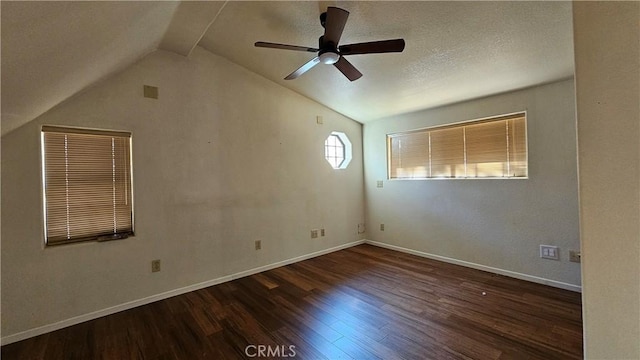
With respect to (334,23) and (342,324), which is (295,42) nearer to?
(334,23)

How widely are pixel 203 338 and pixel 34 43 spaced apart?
206cm

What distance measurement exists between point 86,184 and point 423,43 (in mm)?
3330

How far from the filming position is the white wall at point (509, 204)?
2646mm

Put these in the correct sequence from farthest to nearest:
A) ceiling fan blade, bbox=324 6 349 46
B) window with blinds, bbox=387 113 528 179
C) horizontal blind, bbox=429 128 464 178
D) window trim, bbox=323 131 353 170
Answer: window trim, bbox=323 131 353 170 < horizontal blind, bbox=429 128 464 178 < window with blinds, bbox=387 113 528 179 < ceiling fan blade, bbox=324 6 349 46

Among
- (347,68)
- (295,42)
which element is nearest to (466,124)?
(347,68)

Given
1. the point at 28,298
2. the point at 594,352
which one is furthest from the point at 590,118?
the point at 28,298

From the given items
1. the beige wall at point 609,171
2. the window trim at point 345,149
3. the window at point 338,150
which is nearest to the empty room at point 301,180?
the beige wall at point 609,171

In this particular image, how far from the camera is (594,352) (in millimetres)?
855

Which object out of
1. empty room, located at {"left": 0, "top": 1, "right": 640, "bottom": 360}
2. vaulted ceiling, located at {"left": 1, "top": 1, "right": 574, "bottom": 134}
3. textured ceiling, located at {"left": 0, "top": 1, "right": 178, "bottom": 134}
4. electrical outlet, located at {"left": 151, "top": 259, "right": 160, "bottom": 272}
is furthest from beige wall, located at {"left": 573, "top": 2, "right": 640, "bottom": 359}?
electrical outlet, located at {"left": 151, "top": 259, "right": 160, "bottom": 272}

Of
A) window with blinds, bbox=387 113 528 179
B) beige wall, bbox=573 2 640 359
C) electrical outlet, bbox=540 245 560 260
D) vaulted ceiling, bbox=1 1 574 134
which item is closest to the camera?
beige wall, bbox=573 2 640 359

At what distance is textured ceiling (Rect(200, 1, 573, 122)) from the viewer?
1.91 metres

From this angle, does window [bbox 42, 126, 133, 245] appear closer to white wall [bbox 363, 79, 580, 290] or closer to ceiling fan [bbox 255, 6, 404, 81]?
ceiling fan [bbox 255, 6, 404, 81]

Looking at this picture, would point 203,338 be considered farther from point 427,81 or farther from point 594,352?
point 427,81

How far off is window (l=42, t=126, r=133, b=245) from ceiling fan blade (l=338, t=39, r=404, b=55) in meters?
2.25
